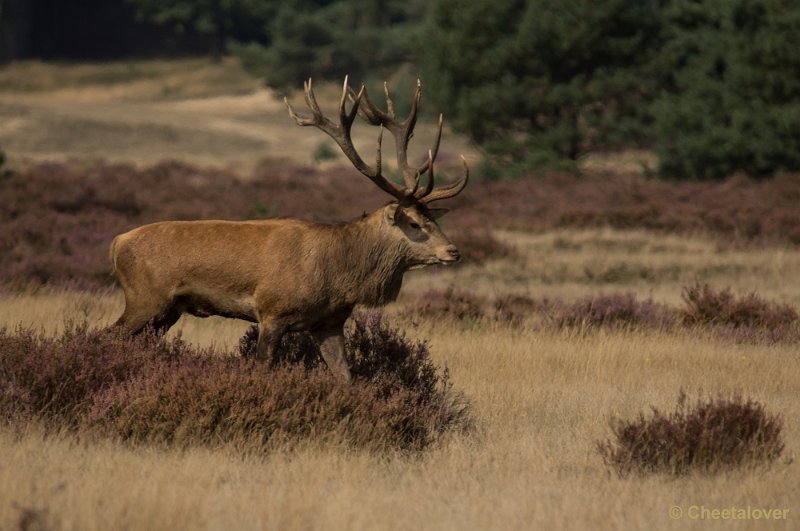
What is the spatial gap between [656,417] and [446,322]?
553 centimetres

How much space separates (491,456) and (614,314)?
6.12 m

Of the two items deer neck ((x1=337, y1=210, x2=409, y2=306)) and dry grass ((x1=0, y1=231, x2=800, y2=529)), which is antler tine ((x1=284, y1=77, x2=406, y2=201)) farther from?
dry grass ((x1=0, y1=231, x2=800, y2=529))

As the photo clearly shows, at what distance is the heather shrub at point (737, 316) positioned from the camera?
40.2 ft

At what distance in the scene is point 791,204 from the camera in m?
24.5

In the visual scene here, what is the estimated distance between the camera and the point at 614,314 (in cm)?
1309

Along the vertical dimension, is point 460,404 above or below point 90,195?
above

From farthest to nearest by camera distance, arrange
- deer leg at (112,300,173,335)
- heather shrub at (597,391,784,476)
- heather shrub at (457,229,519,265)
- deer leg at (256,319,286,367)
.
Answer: heather shrub at (457,229,519,265) → deer leg at (112,300,173,335) → deer leg at (256,319,286,367) → heather shrub at (597,391,784,476)

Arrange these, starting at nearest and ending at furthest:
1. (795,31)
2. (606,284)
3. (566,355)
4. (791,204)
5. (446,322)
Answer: (566,355)
(446,322)
(606,284)
(791,204)
(795,31)

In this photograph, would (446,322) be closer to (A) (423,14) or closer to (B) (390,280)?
(B) (390,280)

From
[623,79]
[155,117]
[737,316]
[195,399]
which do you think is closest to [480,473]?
[195,399]

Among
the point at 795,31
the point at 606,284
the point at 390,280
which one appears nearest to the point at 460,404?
the point at 390,280

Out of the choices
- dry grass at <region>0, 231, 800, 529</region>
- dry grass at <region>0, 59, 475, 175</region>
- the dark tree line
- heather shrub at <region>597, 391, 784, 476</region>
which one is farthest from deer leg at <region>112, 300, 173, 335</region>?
dry grass at <region>0, 59, 475, 175</region>

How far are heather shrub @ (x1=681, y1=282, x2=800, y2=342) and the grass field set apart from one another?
0.48 m

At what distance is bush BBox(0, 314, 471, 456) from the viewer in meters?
7.23
